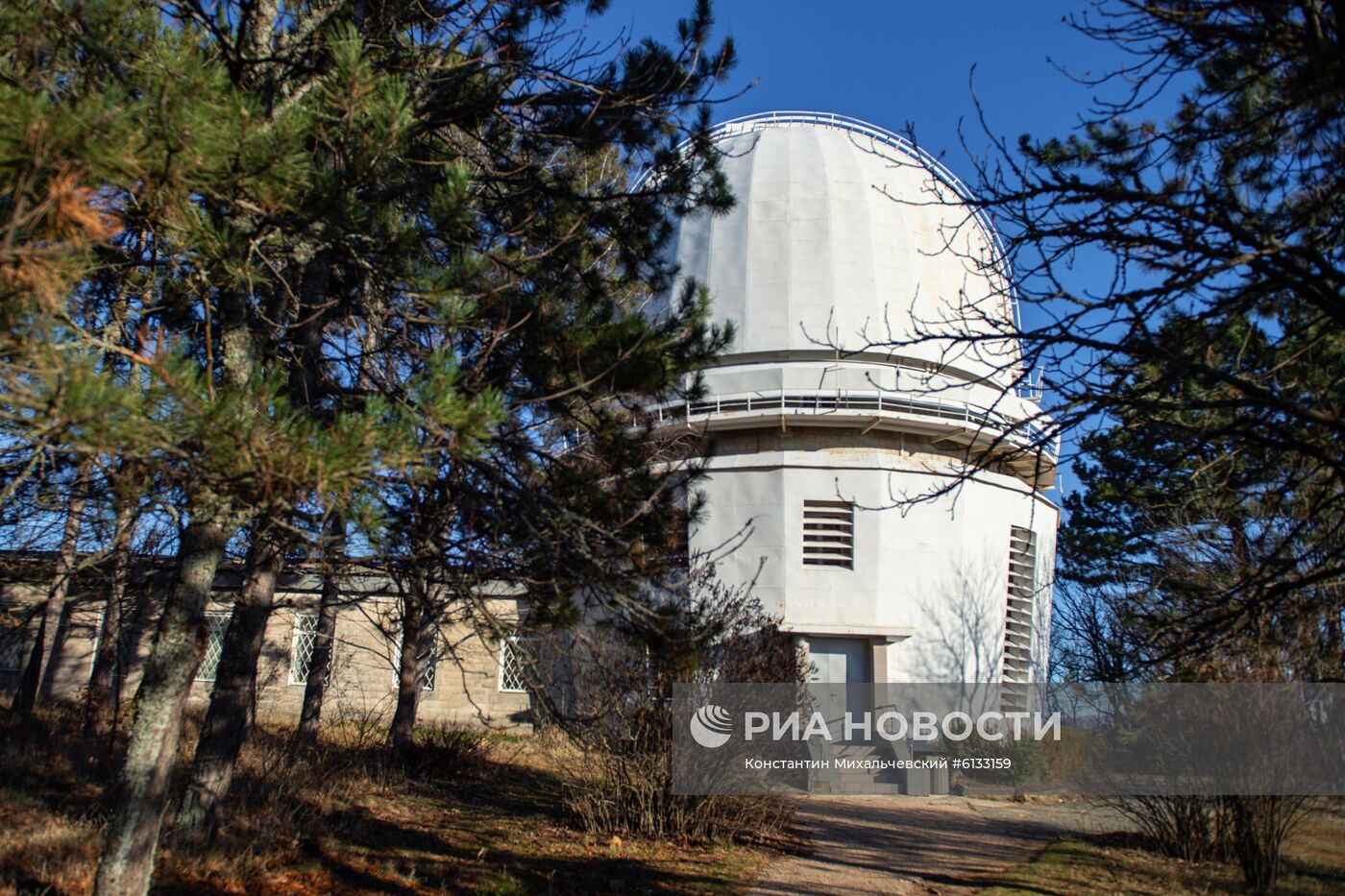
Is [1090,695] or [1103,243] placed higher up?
[1103,243]

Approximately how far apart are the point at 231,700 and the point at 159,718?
103 inches

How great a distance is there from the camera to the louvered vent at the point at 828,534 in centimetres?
1719

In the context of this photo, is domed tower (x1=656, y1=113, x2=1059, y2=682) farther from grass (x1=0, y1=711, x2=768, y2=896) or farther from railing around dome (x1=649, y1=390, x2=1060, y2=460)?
grass (x1=0, y1=711, x2=768, y2=896)

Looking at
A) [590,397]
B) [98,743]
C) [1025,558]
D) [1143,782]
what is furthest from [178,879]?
[1025,558]

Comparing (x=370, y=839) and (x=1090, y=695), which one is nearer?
(x=370, y=839)


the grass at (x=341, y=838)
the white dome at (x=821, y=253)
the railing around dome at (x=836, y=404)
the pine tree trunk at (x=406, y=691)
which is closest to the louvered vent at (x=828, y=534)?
the railing around dome at (x=836, y=404)

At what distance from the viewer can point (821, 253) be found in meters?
19.0

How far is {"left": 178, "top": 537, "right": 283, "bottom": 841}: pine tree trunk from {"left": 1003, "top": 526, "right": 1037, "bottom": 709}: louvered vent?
15.3 metres

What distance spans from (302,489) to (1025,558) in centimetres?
1846

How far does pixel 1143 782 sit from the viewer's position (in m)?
10.0

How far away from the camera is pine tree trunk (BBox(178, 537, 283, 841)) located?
690cm

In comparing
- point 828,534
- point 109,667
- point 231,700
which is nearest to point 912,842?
point 828,534

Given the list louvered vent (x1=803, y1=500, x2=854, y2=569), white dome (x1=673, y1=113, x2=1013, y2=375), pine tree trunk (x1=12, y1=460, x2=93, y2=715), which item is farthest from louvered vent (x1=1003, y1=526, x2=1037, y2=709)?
pine tree trunk (x1=12, y1=460, x2=93, y2=715)

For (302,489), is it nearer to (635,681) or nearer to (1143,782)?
(635,681)
